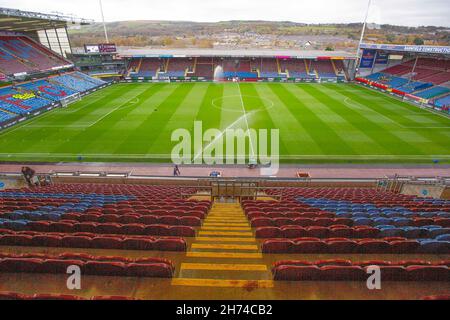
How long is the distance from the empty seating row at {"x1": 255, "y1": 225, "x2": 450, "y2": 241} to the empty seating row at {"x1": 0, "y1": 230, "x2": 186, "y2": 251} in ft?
8.19

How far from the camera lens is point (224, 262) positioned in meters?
5.62

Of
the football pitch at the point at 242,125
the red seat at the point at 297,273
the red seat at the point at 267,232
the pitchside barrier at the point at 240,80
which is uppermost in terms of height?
the red seat at the point at 297,273

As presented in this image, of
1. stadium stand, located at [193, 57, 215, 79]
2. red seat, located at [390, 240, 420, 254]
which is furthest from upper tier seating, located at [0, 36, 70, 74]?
red seat, located at [390, 240, 420, 254]

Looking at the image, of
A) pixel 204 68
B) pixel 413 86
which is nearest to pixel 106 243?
pixel 413 86

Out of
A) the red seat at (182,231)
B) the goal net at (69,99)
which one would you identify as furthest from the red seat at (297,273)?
the goal net at (69,99)

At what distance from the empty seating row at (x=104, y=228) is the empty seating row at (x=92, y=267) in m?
2.07

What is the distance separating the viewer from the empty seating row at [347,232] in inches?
269

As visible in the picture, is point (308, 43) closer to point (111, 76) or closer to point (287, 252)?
point (111, 76)

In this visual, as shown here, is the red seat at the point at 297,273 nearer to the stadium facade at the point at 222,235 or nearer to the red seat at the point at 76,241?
the stadium facade at the point at 222,235

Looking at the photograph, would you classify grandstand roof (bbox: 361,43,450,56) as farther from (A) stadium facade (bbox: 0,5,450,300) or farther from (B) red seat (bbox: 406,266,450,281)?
(B) red seat (bbox: 406,266,450,281)

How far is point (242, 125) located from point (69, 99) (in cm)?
3242

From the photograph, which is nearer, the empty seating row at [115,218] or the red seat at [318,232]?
the red seat at [318,232]

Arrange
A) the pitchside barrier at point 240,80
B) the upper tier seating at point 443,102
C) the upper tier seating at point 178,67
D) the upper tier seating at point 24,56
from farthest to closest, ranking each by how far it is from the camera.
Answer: the upper tier seating at point 178,67, the pitchside barrier at point 240,80, the upper tier seating at point 24,56, the upper tier seating at point 443,102

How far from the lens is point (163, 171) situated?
23.1 meters
